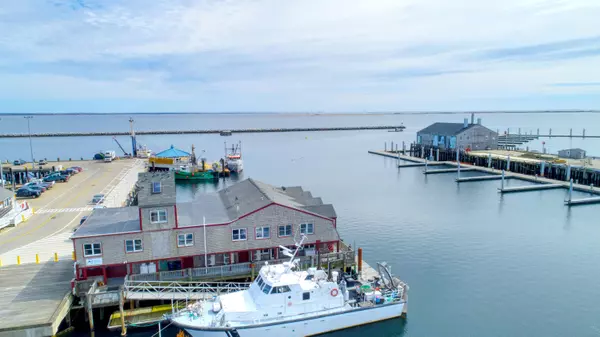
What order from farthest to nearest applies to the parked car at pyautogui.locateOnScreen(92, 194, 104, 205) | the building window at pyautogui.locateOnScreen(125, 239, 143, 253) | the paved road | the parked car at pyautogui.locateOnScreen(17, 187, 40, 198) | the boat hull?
1. the parked car at pyautogui.locateOnScreen(17, 187, 40, 198)
2. the parked car at pyautogui.locateOnScreen(92, 194, 104, 205)
3. the paved road
4. the building window at pyautogui.locateOnScreen(125, 239, 143, 253)
5. the boat hull

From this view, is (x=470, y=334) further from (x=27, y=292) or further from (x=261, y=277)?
(x=27, y=292)

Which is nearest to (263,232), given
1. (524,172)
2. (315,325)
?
(315,325)

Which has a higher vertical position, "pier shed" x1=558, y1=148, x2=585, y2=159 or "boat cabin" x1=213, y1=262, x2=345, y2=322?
"pier shed" x1=558, y1=148, x2=585, y2=159

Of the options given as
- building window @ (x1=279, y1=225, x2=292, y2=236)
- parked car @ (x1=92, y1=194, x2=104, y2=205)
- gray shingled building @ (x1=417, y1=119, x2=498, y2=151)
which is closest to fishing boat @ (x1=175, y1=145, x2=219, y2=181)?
parked car @ (x1=92, y1=194, x2=104, y2=205)

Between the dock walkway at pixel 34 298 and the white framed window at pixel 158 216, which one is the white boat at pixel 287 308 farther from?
the dock walkway at pixel 34 298

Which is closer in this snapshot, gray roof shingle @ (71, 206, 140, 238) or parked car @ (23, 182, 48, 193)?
gray roof shingle @ (71, 206, 140, 238)

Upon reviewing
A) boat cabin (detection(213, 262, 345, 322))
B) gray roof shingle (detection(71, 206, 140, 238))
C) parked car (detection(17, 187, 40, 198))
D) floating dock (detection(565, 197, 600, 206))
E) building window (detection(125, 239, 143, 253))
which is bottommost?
floating dock (detection(565, 197, 600, 206))

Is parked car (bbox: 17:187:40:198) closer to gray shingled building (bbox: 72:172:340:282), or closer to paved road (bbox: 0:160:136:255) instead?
paved road (bbox: 0:160:136:255)
